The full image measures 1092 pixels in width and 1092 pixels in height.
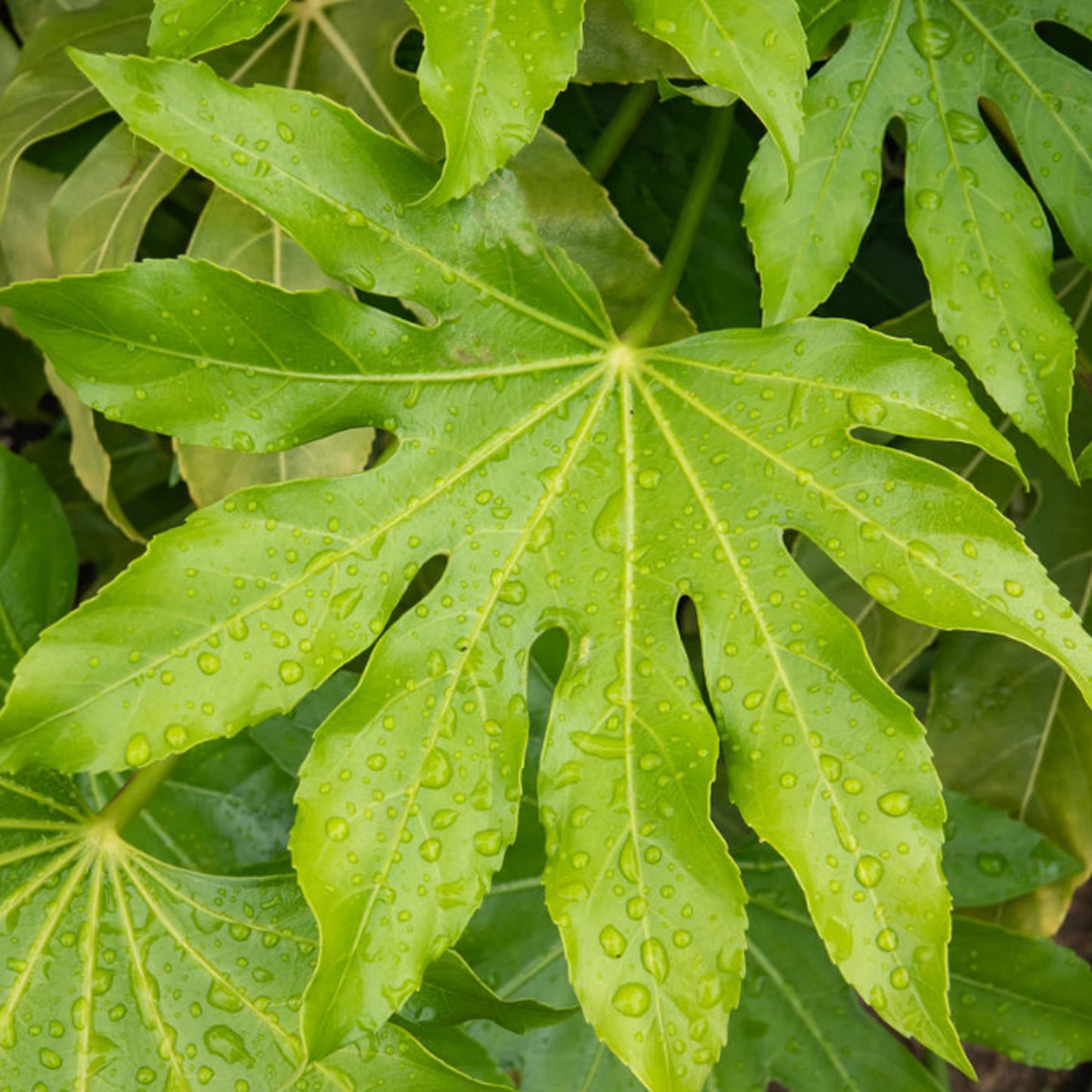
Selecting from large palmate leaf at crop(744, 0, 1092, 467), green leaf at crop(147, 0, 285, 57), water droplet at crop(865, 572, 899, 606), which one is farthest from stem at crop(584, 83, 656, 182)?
water droplet at crop(865, 572, 899, 606)

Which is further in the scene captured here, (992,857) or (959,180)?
(992,857)

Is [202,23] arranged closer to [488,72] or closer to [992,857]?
[488,72]

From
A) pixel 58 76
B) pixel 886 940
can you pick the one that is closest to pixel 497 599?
pixel 886 940

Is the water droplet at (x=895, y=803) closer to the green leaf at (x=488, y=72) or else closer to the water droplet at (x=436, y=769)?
the water droplet at (x=436, y=769)

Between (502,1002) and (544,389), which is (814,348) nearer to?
(544,389)

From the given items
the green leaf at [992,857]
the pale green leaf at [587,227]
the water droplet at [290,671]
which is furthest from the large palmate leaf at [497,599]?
the green leaf at [992,857]

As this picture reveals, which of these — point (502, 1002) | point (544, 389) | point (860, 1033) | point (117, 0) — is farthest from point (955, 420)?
point (117, 0)

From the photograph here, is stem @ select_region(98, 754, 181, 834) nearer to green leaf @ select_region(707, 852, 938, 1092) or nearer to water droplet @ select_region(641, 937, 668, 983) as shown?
water droplet @ select_region(641, 937, 668, 983)
